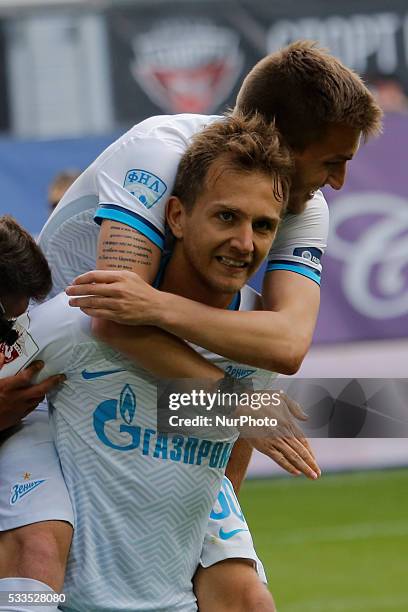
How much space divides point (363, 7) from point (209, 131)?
29.4 ft

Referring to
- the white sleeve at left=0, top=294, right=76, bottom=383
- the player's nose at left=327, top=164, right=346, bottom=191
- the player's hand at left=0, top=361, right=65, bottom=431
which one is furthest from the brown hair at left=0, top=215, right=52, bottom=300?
the player's nose at left=327, top=164, right=346, bottom=191

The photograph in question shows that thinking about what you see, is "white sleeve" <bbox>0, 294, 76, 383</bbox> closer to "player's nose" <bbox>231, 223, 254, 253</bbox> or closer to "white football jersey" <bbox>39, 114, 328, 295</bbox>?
"white football jersey" <bbox>39, 114, 328, 295</bbox>

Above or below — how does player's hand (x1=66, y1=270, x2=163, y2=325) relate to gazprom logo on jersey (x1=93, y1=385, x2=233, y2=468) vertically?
above

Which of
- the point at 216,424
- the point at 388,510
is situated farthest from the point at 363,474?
the point at 216,424

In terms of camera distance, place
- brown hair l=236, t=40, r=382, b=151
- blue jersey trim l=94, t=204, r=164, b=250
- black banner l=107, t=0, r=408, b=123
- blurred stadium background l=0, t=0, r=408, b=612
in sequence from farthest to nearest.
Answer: black banner l=107, t=0, r=408, b=123
blurred stadium background l=0, t=0, r=408, b=612
brown hair l=236, t=40, r=382, b=151
blue jersey trim l=94, t=204, r=164, b=250

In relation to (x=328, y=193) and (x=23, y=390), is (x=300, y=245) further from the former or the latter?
(x=328, y=193)

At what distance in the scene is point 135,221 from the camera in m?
3.80

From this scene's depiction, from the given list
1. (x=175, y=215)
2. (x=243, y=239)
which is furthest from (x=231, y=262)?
(x=175, y=215)

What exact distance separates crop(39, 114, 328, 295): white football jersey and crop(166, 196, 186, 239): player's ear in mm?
17

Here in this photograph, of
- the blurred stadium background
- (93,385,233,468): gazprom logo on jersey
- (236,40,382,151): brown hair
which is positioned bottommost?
the blurred stadium background

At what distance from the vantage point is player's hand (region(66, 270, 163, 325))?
Result: 145 inches

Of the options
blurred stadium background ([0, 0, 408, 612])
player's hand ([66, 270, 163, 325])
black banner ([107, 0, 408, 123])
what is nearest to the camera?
player's hand ([66, 270, 163, 325])

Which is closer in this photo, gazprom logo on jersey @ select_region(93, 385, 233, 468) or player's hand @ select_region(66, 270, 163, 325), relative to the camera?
player's hand @ select_region(66, 270, 163, 325)

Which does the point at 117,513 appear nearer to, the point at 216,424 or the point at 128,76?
the point at 216,424
